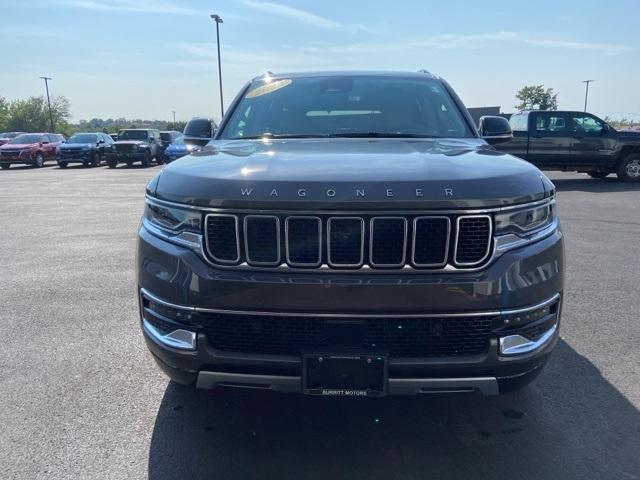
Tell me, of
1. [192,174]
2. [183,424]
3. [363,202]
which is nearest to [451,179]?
[363,202]

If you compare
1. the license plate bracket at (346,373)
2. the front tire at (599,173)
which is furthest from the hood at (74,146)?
the license plate bracket at (346,373)

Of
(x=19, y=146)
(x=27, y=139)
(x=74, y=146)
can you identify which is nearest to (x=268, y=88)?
(x=74, y=146)

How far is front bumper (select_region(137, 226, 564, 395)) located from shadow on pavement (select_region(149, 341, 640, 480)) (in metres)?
0.44

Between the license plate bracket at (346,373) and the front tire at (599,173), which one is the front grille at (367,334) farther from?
the front tire at (599,173)

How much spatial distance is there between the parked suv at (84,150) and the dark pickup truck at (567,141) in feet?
63.9

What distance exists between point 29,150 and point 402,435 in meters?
28.5

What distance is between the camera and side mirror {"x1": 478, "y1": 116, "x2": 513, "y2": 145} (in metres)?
4.12

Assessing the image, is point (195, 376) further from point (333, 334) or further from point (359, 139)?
point (359, 139)

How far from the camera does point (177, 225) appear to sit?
8.30ft

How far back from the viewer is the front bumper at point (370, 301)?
232cm

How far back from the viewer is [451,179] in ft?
7.78

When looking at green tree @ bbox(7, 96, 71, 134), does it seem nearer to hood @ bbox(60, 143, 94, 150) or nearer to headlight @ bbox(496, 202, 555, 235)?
hood @ bbox(60, 143, 94, 150)

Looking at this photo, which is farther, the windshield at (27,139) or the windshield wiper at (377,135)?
the windshield at (27,139)

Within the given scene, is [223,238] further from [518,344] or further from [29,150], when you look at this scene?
[29,150]
